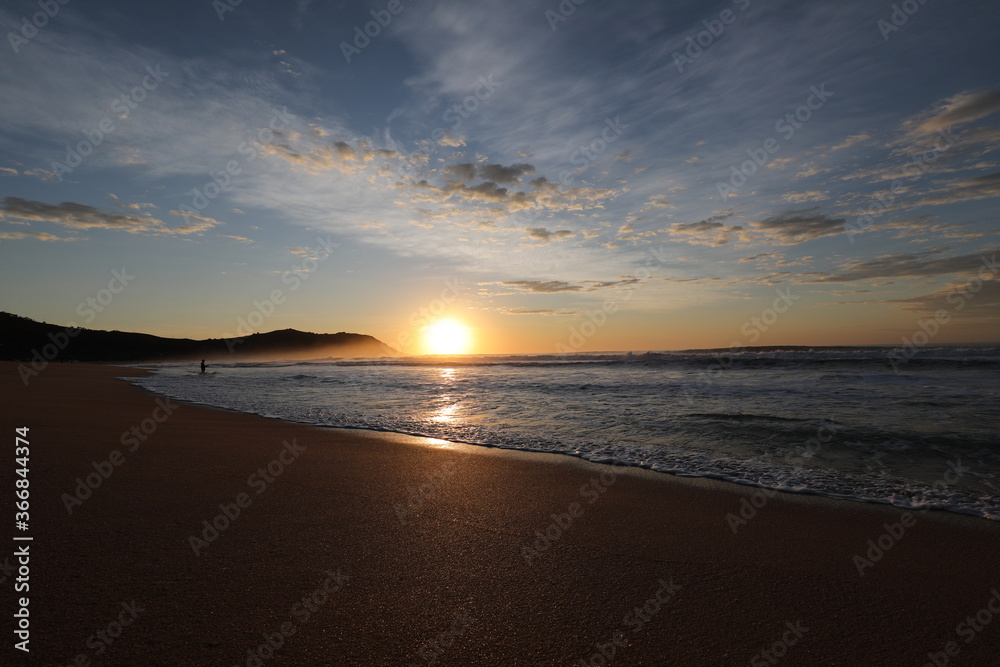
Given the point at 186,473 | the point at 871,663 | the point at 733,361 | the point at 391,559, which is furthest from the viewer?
the point at 733,361

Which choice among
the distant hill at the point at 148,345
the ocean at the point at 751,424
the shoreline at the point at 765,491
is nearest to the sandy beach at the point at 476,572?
the shoreline at the point at 765,491

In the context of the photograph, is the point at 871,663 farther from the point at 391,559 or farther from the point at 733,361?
the point at 733,361

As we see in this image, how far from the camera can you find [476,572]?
3.58m

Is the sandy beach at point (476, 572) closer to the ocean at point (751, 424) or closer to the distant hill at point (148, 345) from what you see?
the ocean at point (751, 424)

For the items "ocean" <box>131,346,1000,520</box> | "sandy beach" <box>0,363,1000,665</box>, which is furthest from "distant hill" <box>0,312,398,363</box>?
"sandy beach" <box>0,363,1000,665</box>

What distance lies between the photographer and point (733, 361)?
34062 millimetres

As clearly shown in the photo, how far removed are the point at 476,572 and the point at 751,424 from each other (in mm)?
9149

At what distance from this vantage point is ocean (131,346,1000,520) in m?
6.65

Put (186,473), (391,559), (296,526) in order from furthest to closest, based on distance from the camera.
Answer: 1. (186,473)
2. (296,526)
3. (391,559)

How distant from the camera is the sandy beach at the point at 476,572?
2.66 meters

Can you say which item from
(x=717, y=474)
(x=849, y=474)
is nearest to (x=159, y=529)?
(x=717, y=474)

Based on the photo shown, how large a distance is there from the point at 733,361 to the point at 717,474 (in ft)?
100

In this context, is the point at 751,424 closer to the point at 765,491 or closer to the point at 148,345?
the point at 765,491

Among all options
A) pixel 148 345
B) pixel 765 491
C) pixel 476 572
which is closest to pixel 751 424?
pixel 765 491
